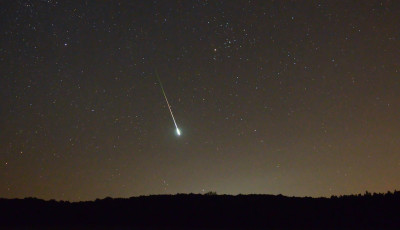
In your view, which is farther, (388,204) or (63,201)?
(63,201)

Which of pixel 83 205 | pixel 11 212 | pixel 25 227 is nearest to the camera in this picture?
pixel 25 227

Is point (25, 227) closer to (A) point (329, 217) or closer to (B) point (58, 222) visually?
(B) point (58, 222)

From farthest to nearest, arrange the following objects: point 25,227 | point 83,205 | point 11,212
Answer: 1. point 83,205
2. point 11,212
3. point 25,227

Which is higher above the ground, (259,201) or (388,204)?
(259,201)

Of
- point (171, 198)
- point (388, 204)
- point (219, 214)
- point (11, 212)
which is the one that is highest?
point (11, 212)

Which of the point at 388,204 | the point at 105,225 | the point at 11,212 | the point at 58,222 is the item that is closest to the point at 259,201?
the point at 388,204

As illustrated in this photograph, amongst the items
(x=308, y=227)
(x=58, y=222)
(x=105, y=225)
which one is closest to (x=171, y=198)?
(x=105, y=225)

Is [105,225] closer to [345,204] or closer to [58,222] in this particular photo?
[58,222]
